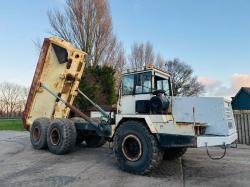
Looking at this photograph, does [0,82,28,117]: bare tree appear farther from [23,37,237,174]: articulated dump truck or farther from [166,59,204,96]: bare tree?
[23,37,237,174]: articulated dump truck

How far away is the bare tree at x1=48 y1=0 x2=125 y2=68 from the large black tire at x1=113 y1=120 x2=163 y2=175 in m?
18.5

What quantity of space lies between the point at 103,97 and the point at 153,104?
49.8 feet

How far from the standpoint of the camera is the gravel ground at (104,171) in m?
6.09

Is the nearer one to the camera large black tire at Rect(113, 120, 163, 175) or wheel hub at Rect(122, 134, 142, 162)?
large black tire at Rect(113, 120, 163, 175)

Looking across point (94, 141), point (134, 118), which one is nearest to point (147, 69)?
point (134, 118)

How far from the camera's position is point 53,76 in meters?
10.2

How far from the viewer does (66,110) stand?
10.6 m

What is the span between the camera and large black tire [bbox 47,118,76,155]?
355 inches

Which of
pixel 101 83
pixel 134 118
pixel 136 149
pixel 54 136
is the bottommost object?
pixel 136 149

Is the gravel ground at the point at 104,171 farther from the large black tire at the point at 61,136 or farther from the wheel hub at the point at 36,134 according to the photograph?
the wheel hub at the point at 36,134

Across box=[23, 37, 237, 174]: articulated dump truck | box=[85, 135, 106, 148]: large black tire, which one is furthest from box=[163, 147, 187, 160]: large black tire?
box=[85, 135, 106, 148]: large black tire

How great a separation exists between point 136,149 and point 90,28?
19569 mm

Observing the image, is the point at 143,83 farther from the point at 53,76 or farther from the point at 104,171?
the point at 53,76

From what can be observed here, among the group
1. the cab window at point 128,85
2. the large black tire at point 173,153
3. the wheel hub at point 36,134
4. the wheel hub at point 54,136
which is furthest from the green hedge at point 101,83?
the cab window at point 128,85
